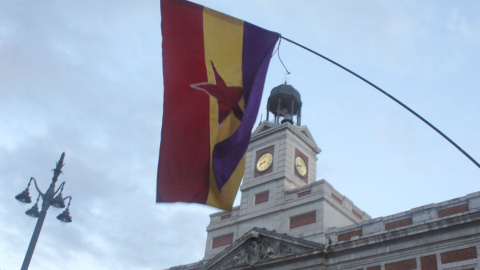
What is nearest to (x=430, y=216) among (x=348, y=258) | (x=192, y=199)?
(x=348, y=258)

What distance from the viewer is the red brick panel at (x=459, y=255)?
24073 millimetres

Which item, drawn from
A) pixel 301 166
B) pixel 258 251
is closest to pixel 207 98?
pixel 258 251

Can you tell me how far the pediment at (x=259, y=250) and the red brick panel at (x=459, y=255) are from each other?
6781 mm

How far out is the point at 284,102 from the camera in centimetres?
4256

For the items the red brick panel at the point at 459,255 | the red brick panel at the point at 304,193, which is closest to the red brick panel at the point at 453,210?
the red brick panel at the point at 459,255

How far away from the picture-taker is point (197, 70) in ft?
50.6

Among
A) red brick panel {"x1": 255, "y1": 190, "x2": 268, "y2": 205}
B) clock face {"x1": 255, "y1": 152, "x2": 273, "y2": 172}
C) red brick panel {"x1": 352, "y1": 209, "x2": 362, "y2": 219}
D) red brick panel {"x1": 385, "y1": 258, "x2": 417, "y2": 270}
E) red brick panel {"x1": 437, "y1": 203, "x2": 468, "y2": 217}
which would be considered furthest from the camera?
clock face {"x1": 255, "y1": 152, "x2": 273, "y2": 172}

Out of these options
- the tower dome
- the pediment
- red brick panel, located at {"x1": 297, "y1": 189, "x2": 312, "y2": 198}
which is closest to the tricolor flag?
the pediment

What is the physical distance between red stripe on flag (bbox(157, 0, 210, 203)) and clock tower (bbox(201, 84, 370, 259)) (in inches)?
688

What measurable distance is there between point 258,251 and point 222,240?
15.5ft

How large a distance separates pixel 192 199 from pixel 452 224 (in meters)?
15.8

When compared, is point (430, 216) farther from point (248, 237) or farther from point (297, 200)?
point (248, 237)

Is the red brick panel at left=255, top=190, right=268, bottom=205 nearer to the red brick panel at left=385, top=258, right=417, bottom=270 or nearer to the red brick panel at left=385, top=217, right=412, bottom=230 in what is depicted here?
the red brick panel at left=385, top=217, right=412, bottom=230

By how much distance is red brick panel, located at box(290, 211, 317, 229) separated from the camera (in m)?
32.0
